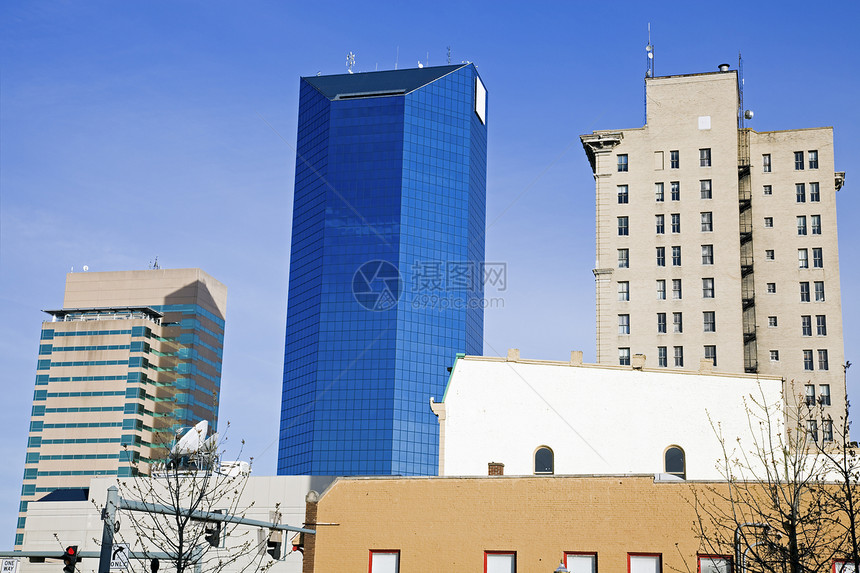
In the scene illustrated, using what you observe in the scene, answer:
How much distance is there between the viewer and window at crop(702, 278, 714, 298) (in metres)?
92.4

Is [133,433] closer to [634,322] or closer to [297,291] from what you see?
[297,291]

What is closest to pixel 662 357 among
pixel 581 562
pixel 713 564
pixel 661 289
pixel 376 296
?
pixel 661 289

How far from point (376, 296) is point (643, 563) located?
497ft

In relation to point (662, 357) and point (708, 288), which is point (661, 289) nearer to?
point (708, 288)

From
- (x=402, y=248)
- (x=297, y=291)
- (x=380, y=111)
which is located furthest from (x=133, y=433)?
(x=380, y=111)

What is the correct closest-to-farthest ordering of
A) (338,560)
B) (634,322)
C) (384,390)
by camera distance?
(338,560) < (634,322) < (384,390)

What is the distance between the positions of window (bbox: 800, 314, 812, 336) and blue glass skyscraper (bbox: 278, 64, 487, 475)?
9859cm

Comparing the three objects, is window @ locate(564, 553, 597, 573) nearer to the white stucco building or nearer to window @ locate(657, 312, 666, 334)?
the white stucco building

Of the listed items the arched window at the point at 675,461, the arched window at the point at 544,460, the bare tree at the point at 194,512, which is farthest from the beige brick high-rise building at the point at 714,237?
the arched window at the point at 544,460

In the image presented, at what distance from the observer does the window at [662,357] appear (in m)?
89.6

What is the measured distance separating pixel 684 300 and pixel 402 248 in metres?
101

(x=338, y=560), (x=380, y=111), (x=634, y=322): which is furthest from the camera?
(x=380, y=111)

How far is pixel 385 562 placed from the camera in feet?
132

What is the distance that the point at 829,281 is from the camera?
94250mm
